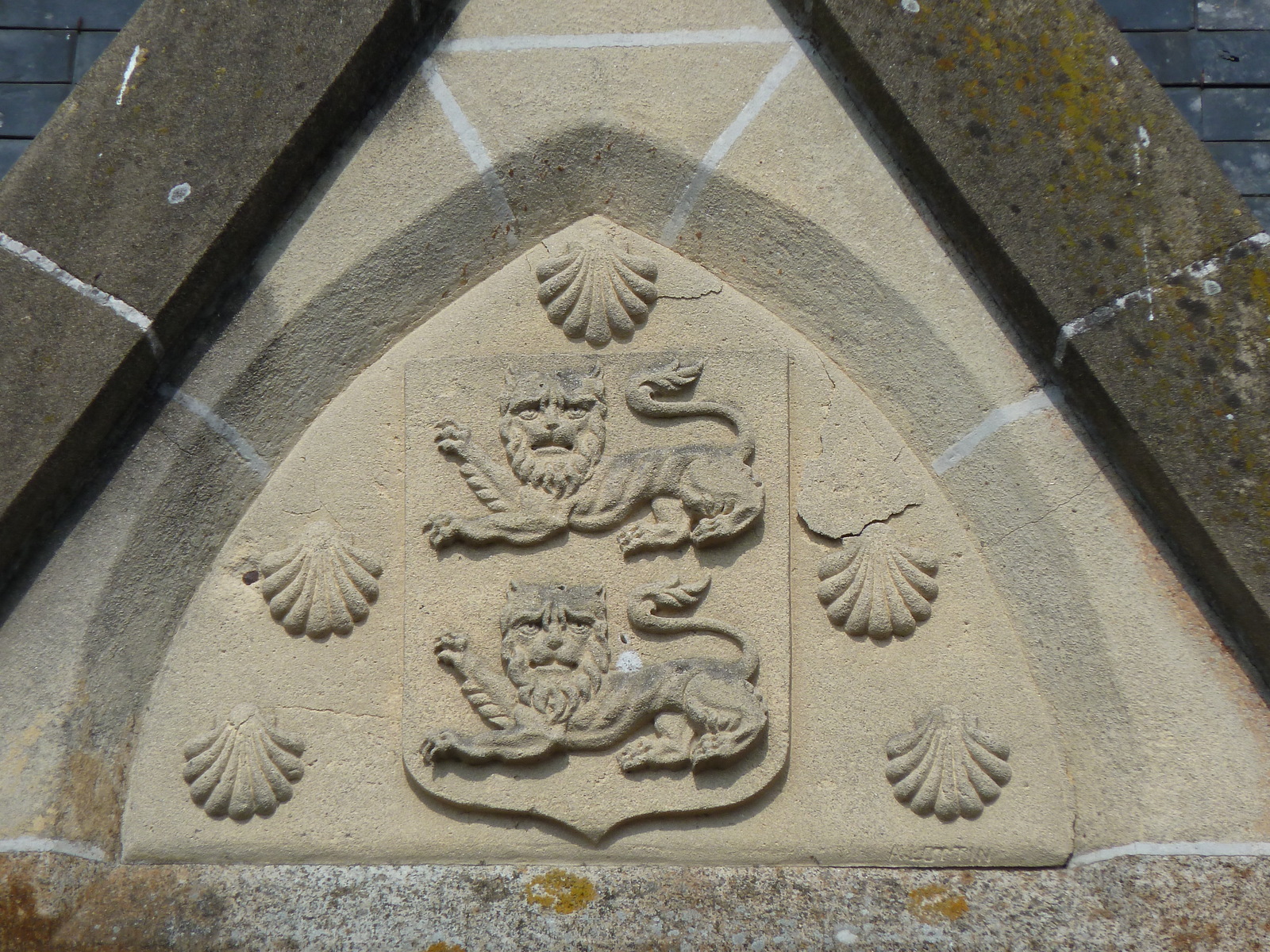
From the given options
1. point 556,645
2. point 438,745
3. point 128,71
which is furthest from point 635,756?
point 128,71

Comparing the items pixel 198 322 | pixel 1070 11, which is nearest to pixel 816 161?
pixel 1070 11

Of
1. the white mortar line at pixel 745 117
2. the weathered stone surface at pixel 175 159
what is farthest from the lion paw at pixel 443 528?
the white mortar line at pixel 745 117

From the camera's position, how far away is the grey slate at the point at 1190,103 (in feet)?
11.4

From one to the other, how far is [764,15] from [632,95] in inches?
13.6

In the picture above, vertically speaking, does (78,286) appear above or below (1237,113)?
below

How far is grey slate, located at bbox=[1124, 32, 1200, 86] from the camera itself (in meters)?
3.50

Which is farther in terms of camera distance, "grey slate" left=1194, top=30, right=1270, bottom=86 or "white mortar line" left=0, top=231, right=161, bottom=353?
"grey slate" left=1194, top=30, right=1270, bottom=86

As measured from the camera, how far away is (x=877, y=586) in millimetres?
2902

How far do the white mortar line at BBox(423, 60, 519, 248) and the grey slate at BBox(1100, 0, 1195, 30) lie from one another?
1.63 metres

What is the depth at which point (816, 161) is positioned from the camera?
10.1 feet

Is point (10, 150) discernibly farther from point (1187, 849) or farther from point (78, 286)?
point (1187, 849)

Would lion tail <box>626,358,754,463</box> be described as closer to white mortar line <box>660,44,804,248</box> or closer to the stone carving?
the stone carving

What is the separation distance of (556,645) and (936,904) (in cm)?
88

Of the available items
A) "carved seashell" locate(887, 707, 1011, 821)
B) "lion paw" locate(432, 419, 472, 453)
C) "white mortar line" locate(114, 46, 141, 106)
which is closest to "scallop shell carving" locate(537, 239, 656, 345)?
"lion paw" locate(432, 419, 472, 453)
